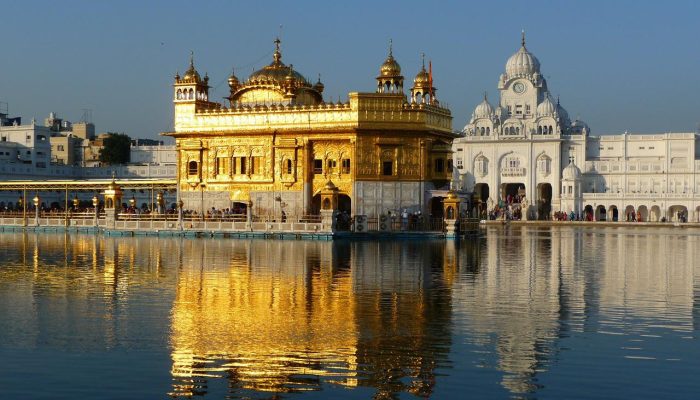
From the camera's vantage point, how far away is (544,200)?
107m

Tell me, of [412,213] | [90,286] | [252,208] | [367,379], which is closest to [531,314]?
[367,379]

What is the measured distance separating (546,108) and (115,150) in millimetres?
50991

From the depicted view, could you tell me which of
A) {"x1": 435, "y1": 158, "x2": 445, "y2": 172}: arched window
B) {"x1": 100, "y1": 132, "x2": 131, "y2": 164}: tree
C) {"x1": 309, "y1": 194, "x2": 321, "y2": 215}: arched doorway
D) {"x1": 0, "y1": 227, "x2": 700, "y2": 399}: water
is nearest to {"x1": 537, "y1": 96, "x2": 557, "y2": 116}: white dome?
{"x1": 100, "y1": 132, "x2": 131, "y2": 164}: tree

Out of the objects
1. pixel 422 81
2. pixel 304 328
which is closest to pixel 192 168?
pixel 422 81

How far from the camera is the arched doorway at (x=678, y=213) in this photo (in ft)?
307

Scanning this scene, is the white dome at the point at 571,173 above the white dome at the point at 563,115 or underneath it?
underneath

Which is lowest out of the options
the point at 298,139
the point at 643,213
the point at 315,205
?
the point at 643,213

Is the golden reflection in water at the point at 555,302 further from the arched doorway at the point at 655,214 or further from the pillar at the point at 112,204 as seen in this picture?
the arched doorway at the point at 655,214

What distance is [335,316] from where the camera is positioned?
15.9 meters

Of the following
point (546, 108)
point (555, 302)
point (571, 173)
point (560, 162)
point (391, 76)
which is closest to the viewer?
point (555, 302)

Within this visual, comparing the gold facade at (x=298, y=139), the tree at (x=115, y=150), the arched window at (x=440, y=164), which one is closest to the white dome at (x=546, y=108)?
the tree at (x=115, y=150)

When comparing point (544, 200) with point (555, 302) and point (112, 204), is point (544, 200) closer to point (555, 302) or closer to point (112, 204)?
point (112, 204)

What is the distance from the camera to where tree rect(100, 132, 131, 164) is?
114m

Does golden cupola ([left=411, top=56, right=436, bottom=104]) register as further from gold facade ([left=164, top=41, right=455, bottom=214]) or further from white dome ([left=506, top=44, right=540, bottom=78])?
white dome ([left=506, top=44, right=540, bottom=78])
